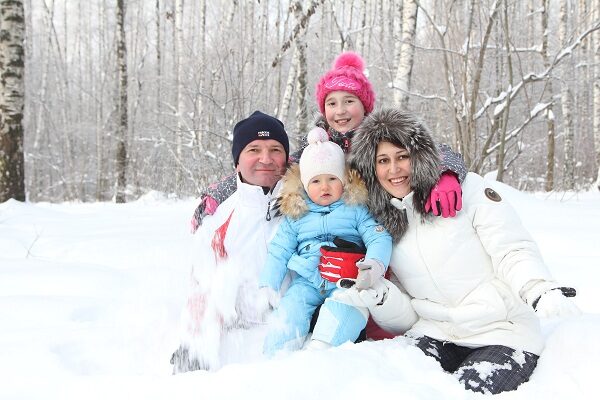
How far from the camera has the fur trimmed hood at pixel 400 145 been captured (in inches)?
78.4

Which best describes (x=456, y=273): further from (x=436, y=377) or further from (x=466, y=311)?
(x=436, y=377)

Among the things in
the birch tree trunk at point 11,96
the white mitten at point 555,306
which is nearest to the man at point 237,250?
the white mitten at point 555,306

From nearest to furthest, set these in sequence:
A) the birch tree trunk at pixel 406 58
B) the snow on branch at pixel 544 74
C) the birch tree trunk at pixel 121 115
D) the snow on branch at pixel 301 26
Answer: the snow on branch at pixel 544 74 → the snow on branch at pixel 301 26 → the birch tree trunk at pixel 406 58 → the birch tree trunk at pixel 121 115

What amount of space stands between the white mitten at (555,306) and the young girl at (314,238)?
0.64 meters

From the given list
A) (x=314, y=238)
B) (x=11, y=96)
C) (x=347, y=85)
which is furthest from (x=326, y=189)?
(x=11, y=96)

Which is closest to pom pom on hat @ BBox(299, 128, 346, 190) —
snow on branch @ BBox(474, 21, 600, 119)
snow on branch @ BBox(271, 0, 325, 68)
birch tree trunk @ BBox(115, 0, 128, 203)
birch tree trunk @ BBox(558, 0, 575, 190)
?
snow on branch @ BBox(474, 21, 600, 119)

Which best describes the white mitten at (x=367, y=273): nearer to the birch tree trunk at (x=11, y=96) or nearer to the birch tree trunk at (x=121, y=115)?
the birch tree trunk at (x=11, y=96)

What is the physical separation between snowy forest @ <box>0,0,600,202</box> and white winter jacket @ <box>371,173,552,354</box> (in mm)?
1501

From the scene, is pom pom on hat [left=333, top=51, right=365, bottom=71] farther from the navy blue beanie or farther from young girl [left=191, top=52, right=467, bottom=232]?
the navy blue beanie

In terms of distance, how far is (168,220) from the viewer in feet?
18.4

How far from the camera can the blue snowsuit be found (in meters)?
2.01

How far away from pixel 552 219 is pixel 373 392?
3.96 metres

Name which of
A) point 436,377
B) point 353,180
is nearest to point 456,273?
point 436,377

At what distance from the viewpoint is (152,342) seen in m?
2.29
